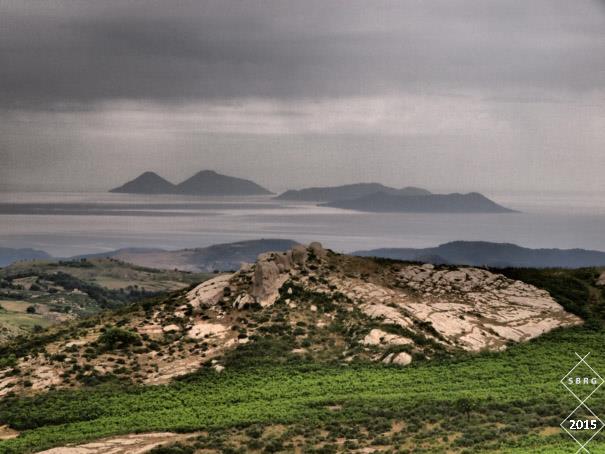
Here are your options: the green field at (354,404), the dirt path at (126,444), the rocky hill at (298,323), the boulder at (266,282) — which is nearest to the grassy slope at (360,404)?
the green field at (354,404)

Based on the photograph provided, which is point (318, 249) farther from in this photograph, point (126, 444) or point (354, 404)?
point (126, 444)

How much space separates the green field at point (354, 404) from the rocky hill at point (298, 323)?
2.07 meters

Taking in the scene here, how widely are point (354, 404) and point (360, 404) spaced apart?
336 mm

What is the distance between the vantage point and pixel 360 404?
41.6m

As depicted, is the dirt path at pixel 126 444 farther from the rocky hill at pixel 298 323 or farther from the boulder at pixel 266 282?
the boulder at pixel 266 282

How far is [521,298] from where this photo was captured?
58.3m

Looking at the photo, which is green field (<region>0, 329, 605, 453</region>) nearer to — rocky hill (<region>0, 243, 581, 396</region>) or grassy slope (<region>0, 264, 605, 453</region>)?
grassy slope (<region>0, 264, 605, 453</region>)

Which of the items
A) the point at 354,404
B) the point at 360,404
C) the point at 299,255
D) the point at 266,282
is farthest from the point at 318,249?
the point at 360,404

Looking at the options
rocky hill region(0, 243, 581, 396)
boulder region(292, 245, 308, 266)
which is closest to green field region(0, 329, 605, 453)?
rocky hill region(0, 243, 581, 396)

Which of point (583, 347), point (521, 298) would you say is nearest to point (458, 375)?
point (583, 347)

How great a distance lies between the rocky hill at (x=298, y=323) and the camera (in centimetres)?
4862

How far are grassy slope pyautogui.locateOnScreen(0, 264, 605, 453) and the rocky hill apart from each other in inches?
79.5

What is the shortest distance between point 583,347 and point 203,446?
28.1m

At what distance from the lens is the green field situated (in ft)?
123
